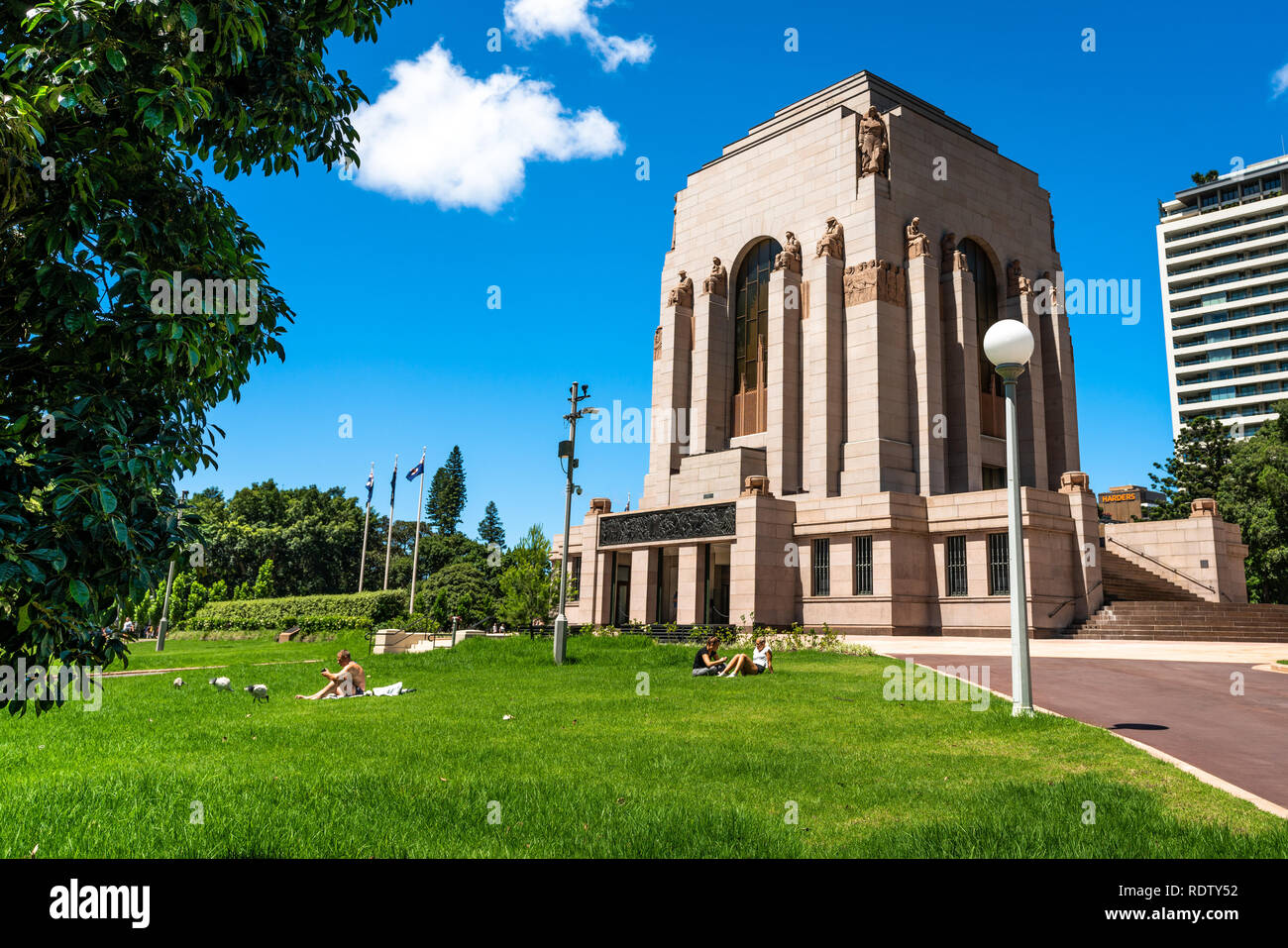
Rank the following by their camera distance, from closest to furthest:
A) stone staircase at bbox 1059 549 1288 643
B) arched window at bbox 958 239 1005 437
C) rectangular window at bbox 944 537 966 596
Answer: stone staircase at bbox 1059 549 1288 643 → rectangular window at bbox 944 537 966 596 → arched window at bbox 958 239 1005 437

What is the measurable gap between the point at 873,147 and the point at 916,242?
5130mm

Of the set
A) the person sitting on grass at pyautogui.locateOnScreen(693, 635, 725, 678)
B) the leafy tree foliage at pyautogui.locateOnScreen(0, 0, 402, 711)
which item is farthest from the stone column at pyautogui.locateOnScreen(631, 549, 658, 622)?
the leafy tree foliage at pyautogui.locateOnScreen(0, 0, 402, 711)

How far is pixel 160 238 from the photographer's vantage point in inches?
217

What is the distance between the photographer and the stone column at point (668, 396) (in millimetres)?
44812

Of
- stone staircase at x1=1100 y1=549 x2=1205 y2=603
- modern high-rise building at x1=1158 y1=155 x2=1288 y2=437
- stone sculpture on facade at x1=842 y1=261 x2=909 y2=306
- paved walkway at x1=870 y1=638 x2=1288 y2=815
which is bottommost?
paved walkway at x1=870 y1=638 x2=1288 y2=815

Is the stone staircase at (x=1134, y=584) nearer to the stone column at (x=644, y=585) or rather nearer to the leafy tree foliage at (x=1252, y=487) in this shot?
the leafy tree foliage at (x=1252, y=487)

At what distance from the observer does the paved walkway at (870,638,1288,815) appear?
8383mm

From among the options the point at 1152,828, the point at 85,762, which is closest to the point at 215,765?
the point at 85,762

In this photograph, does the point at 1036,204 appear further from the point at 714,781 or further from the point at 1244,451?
the point at 714,781

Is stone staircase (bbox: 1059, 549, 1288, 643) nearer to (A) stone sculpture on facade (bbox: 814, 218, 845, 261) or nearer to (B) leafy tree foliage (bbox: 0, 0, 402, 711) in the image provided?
(A) stone sculpture on facade (bbox: 814, 218, 845, 261)

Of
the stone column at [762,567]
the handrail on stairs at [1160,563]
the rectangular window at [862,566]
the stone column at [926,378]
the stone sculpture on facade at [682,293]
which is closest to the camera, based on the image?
the handrail on stairs at [1160,563]

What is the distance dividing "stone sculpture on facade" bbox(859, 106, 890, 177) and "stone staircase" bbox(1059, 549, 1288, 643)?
793 inches

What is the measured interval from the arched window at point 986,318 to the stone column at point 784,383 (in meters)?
9.46

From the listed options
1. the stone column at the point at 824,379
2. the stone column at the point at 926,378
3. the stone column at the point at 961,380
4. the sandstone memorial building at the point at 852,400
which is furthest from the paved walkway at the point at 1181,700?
the stone column at the point at 961,380
